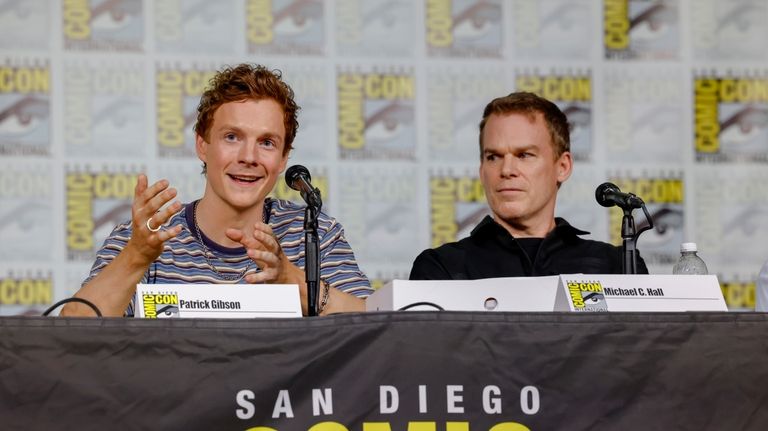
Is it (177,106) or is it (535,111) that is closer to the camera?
(535,111)

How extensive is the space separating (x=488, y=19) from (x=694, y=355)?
2392 millimetres

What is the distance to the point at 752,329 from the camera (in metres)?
2.05

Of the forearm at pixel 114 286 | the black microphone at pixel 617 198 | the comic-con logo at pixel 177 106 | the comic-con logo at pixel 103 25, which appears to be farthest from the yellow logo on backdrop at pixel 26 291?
the black microphone at pixel 617 198

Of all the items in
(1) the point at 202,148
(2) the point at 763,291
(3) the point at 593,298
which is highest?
(1) the point at 202,148

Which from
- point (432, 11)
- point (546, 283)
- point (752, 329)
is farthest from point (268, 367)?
point (432, 11)

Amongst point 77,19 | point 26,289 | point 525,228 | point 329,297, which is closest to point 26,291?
point 26,289

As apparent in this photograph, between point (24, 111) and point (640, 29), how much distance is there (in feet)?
7.69

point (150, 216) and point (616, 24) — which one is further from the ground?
point (616, 24)

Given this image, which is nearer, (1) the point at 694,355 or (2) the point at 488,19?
(1) the point at 694,355

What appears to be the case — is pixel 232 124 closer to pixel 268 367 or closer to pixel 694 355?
pixel 268 367

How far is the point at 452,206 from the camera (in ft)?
13.5

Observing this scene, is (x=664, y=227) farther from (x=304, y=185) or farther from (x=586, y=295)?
(x=304, y=185)

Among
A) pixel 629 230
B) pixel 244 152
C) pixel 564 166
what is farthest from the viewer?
pixel 564 166

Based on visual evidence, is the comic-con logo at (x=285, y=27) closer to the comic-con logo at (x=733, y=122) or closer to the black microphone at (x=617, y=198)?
the comic-con logo at (x=733, y=122)
